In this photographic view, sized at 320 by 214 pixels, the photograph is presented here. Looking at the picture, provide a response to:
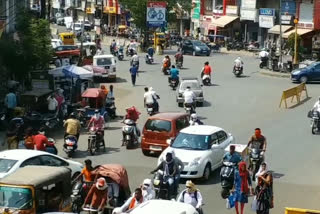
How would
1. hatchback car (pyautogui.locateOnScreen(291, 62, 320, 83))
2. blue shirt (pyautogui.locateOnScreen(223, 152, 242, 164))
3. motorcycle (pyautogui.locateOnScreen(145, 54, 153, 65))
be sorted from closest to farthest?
blue shirt (pyautogui.locateOnScreen(223, 152, 242, 164))
hatchback car (pyautogui.locateOnScreen(291, 62, 320, 83))
motorcycle (pyautogui.locateOnScreen(145, 54, 153, 65))

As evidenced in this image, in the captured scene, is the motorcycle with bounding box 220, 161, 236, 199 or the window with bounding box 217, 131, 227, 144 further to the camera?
the window with bounding box 217, 131, 227, 144

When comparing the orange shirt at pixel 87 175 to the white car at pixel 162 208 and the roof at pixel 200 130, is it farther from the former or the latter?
the roof at pixel 200 130

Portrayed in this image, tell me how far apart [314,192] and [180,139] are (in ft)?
13.8

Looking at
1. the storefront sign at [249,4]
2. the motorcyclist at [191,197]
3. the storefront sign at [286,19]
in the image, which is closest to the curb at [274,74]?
the storefront sign at [286,19]

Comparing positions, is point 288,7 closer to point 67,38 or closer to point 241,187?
point 67,38

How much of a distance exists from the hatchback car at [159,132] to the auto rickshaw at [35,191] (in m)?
8.29

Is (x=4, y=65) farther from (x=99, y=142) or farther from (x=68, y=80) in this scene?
(x=99, y=142)

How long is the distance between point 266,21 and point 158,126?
44.6 meters

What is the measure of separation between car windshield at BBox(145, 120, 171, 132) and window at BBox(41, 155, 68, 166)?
5.85 m

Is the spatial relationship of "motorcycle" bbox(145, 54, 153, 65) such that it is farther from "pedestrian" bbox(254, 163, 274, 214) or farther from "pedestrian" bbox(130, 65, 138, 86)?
"pedestrian" bbox(254, 163, 274, 214)

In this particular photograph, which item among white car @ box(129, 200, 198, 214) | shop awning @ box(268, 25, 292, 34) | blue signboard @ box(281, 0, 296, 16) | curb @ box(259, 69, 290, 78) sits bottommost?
curb @ box(259, 69, 290, 78)

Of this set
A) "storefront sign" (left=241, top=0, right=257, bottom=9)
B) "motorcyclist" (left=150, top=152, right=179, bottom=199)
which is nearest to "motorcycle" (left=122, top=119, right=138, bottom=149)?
"motorcyclist" (left=150, top=152, right=179, bottom=199)

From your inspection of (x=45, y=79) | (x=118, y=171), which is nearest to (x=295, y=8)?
(x=45, y=79)

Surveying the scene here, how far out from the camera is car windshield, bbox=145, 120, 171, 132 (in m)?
23.1
